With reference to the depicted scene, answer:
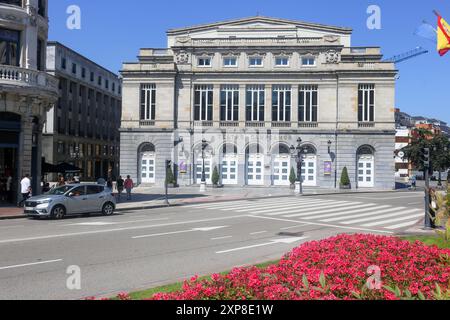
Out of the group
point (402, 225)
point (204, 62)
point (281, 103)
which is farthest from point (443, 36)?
point (204, 62)

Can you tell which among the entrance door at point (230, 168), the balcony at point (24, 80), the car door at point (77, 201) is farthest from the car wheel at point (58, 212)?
the entrance door at point (230, 168)

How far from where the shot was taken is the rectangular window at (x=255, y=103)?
50469 millimetres

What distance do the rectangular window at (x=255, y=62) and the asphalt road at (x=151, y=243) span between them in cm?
2850

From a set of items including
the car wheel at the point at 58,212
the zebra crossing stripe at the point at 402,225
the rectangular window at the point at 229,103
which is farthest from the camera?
the rectangular window at the point at 229,103

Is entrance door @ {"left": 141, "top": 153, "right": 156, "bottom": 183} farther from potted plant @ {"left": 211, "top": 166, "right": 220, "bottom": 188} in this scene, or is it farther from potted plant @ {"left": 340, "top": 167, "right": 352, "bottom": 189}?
potted plant @ {"left": 340, "top": 167, "right": 352, "bottom": 189}

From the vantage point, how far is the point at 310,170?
163ft

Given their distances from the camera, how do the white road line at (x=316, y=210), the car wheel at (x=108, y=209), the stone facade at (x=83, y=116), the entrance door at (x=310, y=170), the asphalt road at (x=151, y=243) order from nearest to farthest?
the asphalt road at (x=151, y=243)
the car wheel at (x=108, y=209)
the white road line at (x=316, y=210)
the entrance door at (x=310, y=170)
the stone facade at (x=83, y=116)

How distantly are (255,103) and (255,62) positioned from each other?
186 inches

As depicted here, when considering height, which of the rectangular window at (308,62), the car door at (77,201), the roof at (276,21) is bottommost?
the car door at (77,201)

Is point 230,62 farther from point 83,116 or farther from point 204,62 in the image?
point 83,116

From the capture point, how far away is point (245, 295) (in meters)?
5.62

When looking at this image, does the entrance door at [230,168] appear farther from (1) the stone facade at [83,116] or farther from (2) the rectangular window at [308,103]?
(1) the stone facade at [83,116]

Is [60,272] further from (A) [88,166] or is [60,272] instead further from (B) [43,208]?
(A) [88,166]

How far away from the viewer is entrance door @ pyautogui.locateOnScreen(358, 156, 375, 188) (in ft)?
160
